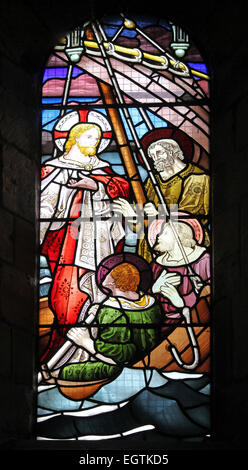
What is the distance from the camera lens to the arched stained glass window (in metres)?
6.20

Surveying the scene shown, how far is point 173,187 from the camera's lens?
6629 millimetres

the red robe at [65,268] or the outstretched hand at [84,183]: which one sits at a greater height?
the outstretched hand at [84,183]

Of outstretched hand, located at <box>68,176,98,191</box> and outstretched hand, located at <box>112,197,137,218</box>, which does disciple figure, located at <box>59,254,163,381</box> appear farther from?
outstretched hand, located at <box>68,176,98,191</box>

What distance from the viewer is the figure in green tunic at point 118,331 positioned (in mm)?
6273

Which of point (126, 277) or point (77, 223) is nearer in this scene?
point (126, 277)

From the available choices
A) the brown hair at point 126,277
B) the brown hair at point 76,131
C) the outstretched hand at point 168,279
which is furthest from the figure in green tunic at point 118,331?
the brown hair at point 76,131

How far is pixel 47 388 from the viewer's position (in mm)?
6258

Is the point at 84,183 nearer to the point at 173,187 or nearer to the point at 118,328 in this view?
the point at 173,187

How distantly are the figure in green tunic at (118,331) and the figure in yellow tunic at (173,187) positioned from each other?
0.80 ft

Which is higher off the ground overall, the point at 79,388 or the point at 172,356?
the point at 172,356

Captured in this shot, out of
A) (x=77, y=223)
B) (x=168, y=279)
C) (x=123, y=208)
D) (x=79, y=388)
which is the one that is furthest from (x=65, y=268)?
(x=79, y=388)
